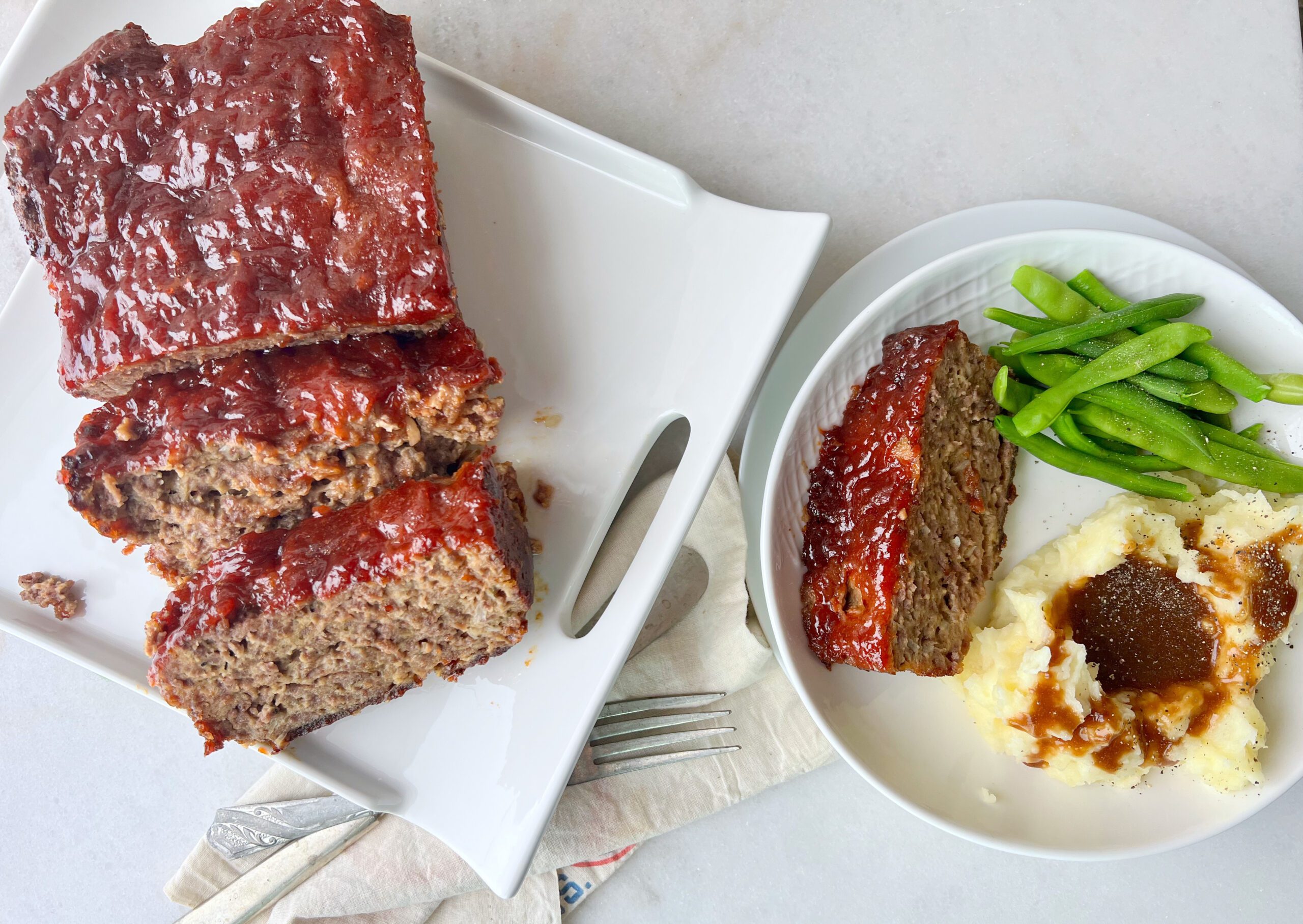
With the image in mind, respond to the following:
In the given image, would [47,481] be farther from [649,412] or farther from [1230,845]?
[1230,845]

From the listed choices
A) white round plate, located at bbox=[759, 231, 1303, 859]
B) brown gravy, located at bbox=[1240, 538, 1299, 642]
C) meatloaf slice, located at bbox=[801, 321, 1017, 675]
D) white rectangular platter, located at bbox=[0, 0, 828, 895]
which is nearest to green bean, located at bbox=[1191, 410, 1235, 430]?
white round plate, located at bbox=[759, 231, 1303, 859]

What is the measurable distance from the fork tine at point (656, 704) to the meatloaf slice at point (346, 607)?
2.37 feet

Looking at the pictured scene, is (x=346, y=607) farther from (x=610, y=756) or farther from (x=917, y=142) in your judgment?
(x=917, y=142)

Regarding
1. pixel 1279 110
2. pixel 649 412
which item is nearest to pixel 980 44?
pixel 1279 110

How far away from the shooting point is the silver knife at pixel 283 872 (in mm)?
3857

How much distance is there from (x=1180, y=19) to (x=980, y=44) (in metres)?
0.90

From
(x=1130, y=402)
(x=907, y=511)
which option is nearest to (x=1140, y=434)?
(x=1130, y=402)

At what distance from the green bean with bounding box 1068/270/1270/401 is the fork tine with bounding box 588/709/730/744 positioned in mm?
2393

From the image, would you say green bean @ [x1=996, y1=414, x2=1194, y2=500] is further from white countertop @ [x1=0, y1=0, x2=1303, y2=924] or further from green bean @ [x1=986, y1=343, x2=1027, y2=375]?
white countertop @ [x1=0, y1=0, x2=1303, y2=924]

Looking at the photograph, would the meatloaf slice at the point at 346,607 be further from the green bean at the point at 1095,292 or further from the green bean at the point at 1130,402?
the green bean at the point at 1095,292

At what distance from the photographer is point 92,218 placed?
120 inches

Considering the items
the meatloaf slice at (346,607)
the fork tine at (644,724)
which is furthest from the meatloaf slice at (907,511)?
the meatloaf slice at (346,607)

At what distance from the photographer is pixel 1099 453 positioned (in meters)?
3.51

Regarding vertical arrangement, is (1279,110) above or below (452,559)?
above
